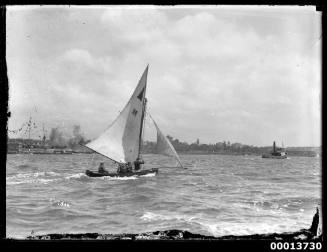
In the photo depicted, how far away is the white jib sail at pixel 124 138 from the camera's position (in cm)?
2317

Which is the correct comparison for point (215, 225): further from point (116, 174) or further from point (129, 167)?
point (129, 167)

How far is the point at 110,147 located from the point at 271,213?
17.8m

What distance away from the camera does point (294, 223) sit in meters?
6.00

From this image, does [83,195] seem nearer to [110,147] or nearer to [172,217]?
[172,217]

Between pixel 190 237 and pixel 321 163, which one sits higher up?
pixel 321 163

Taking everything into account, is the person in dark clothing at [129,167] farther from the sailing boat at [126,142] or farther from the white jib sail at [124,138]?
the white jib sail at [124,138]

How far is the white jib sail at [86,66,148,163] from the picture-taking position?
2317cm
